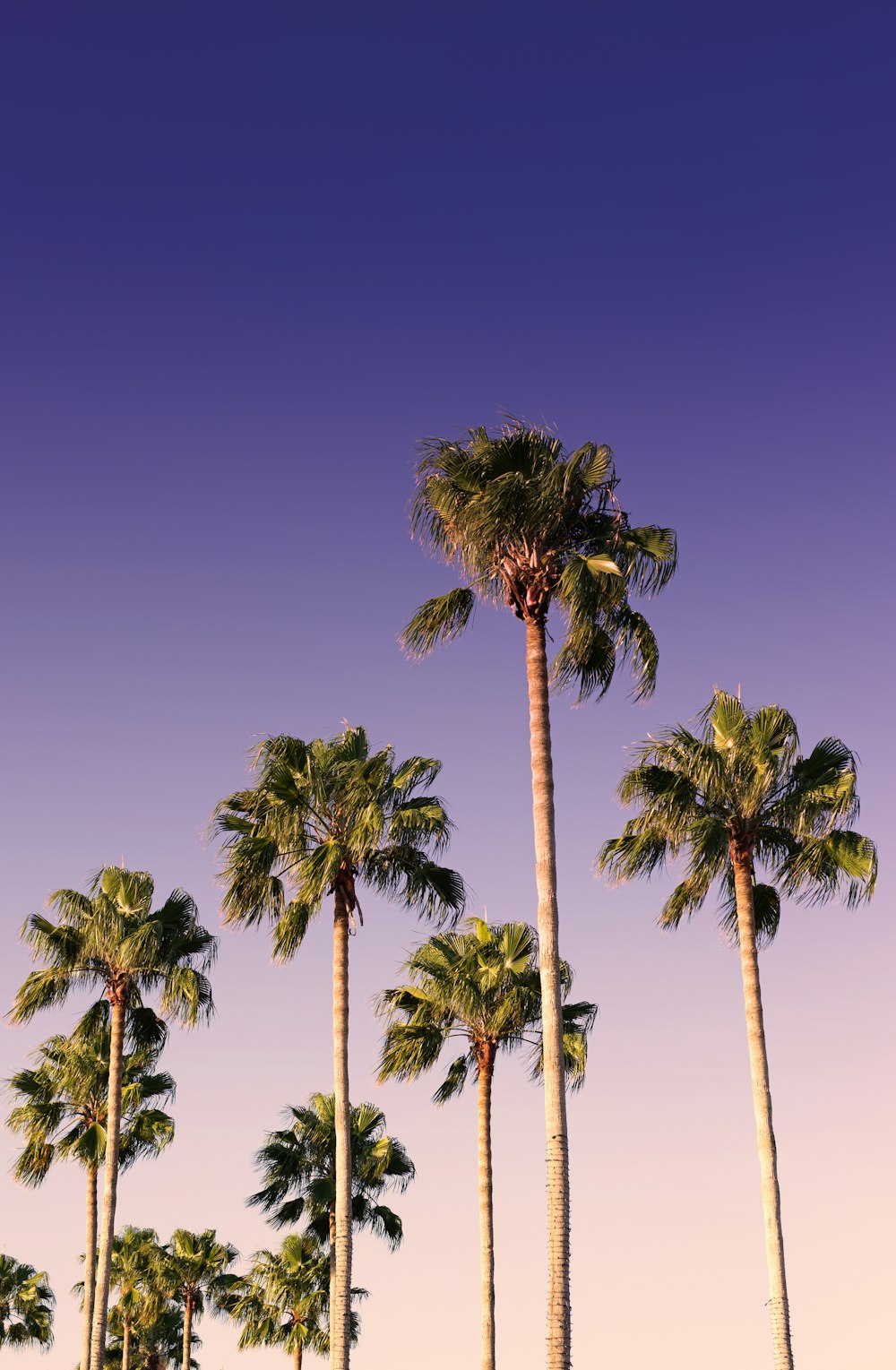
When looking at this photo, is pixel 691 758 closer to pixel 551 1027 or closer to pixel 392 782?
pixel 392 782

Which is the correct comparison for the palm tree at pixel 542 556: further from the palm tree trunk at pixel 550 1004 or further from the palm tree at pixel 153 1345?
the palm tree at pixel 153 1345

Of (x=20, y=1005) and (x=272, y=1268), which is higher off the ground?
(x=20, y=1005)

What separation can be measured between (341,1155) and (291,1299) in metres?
19.9

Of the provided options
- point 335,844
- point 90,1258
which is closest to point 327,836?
point 335,844

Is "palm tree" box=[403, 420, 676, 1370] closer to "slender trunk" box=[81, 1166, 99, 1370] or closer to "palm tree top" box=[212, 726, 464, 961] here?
"palm tree top" box=[212, 726, 464, 961]

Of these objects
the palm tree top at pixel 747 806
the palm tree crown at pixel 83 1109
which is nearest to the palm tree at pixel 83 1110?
the palm tree crown at pixel 83 1109

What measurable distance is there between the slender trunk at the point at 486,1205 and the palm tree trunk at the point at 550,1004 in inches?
564

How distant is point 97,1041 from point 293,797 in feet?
42.4

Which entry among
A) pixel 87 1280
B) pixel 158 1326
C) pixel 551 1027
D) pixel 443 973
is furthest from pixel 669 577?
pixel 158 1326

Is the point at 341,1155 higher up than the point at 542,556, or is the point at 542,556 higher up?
the point at 542,556

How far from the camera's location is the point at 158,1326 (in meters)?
69.2

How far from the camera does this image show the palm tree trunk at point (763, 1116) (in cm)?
2570

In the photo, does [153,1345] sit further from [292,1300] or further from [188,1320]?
[292,1300]

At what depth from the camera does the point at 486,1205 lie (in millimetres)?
35000
